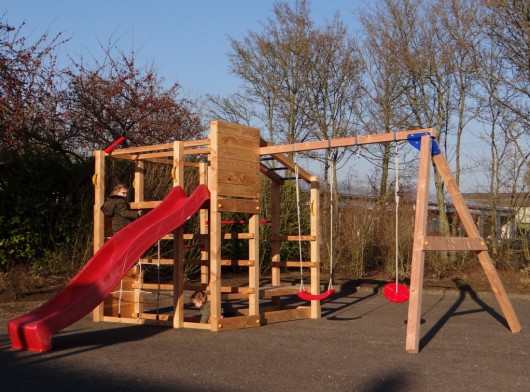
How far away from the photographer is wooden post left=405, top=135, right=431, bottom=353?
783 centimetres

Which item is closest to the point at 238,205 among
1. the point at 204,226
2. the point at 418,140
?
the point at 204,226

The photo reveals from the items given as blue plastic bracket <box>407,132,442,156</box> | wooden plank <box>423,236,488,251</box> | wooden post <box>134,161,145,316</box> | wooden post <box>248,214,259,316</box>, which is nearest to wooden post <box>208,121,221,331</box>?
wooden post <box>248,214,259,316</box>

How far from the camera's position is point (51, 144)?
14844mm

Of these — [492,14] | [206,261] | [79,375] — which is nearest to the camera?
[79,375]

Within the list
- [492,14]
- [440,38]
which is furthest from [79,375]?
[440,38]

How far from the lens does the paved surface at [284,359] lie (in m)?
6.13

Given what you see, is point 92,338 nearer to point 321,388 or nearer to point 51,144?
point 321,388

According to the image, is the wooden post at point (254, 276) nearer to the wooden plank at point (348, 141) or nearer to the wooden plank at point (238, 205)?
the wooden plank at point (238, 205)

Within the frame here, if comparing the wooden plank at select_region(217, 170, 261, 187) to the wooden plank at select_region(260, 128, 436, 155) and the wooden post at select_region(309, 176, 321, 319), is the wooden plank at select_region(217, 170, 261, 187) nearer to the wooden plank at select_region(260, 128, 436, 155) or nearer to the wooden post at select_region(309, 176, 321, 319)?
the wooden plank at select_region(260, 128, 436, 155)

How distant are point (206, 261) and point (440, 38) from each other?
1037cm

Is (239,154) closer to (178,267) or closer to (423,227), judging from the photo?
(178,267)

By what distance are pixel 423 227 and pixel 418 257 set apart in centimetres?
35

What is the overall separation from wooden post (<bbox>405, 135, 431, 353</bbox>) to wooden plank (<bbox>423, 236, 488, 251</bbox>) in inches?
4.1

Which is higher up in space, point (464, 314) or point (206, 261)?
point (206, 261)
